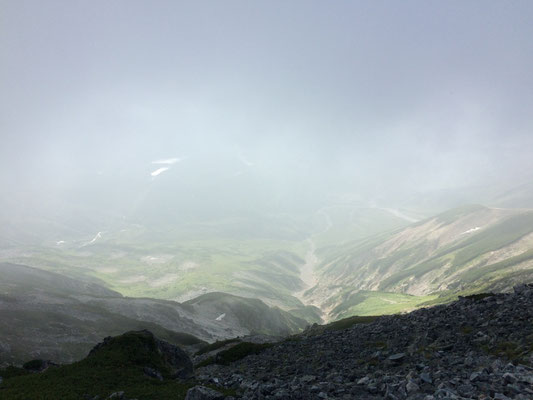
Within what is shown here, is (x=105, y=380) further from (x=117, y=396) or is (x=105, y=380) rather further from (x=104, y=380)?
(x=117, y=396)

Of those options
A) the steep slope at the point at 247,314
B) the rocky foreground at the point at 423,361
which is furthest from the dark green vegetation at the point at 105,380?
the steep slope at the point at 247,314

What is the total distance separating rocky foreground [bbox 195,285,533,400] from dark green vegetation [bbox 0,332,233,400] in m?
5.74

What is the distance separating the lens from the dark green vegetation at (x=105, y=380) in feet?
82.9

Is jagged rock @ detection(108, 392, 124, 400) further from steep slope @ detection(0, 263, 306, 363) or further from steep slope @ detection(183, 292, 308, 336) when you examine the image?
steep slope @ detection(183, 292, 308, 336)

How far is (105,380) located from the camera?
28.9m

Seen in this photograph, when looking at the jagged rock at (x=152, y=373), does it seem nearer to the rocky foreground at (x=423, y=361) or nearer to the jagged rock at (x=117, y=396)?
the rocky foreground at (x=423, y=361)

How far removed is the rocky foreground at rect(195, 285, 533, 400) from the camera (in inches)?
691

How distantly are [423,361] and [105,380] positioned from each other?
2903cm

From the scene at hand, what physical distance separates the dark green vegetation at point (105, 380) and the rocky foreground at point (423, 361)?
5.74 metres

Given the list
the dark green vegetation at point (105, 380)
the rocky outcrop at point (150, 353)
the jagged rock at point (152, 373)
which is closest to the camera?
the dark green vegetation at point (105, 380)

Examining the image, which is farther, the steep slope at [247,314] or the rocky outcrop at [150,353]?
the steep slope at [247,314]

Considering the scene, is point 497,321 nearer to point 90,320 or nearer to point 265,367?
point 265,367

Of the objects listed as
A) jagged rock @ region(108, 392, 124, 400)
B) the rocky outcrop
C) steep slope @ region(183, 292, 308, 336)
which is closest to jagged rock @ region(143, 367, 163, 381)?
the rocky outcrop

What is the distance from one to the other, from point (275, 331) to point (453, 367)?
159m
